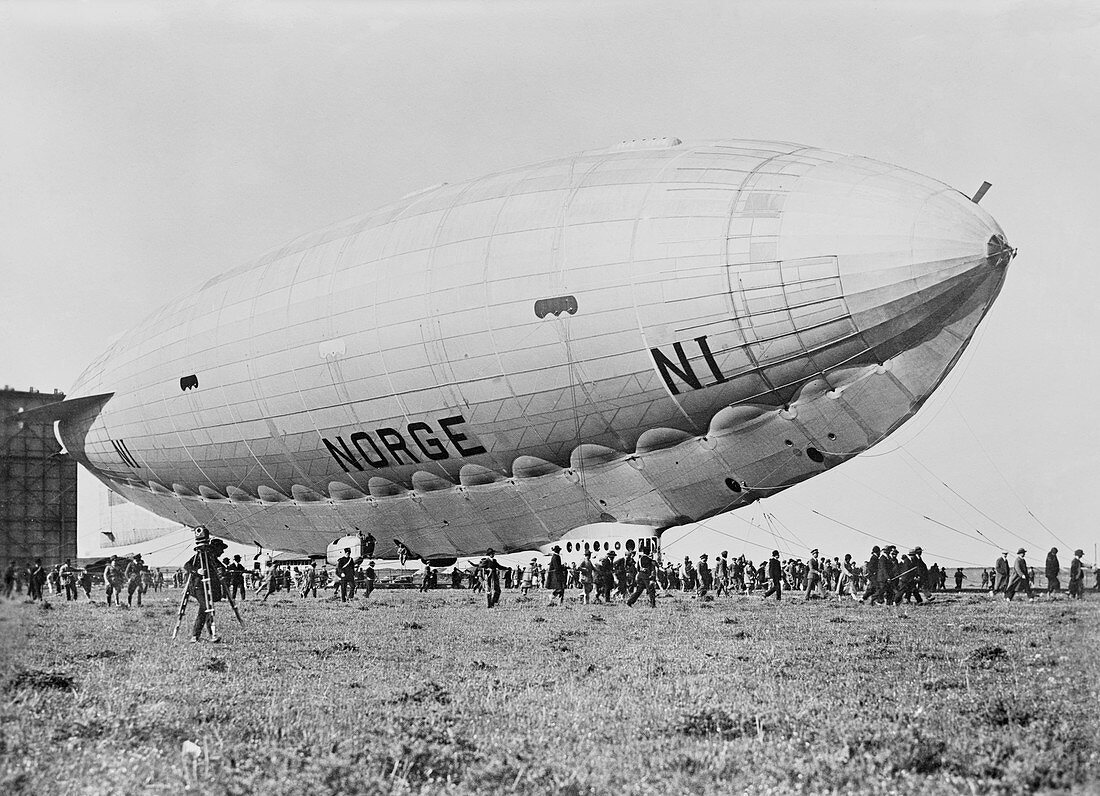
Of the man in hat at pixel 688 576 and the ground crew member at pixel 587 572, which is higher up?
the ground crew member at pixel 587 572

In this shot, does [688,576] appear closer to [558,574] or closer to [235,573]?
[558,574]

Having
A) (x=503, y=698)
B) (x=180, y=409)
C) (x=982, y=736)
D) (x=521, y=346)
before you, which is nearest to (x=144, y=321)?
(x=180, y=409)

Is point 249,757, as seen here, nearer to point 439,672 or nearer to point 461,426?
point 439,672

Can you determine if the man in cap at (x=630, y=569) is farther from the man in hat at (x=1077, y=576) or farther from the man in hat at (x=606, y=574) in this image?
the man in hat at (x=1077, y=576)

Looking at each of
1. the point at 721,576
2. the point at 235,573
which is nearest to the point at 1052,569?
the point at 721,576

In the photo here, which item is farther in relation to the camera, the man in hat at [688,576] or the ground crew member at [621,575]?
the man in hat at [688,576]

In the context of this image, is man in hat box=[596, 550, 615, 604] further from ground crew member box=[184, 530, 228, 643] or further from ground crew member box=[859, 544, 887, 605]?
ground crew member box=[184, 530, 228, 643]

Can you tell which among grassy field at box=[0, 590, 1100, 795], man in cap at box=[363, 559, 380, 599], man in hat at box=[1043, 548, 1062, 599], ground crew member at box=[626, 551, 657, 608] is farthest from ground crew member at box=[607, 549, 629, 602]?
man in hat at box=[1043, 548, 1062, 599]

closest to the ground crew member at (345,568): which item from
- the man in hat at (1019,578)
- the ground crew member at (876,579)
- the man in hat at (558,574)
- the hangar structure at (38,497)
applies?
the man in hat at (558,574)
